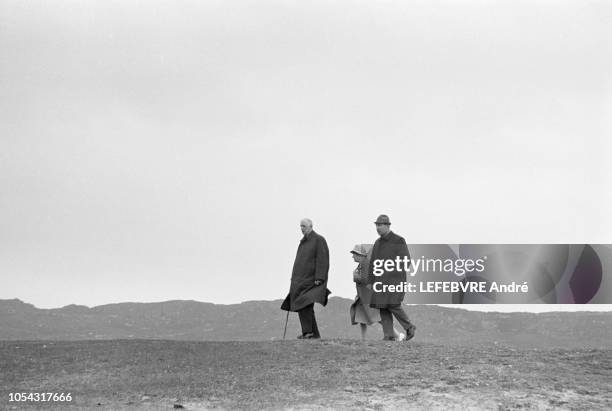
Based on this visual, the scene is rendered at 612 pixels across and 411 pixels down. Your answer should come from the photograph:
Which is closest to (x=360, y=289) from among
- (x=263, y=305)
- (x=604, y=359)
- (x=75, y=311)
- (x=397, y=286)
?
(x=397, y=286)

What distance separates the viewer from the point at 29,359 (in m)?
14.2

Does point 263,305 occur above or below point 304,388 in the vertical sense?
above

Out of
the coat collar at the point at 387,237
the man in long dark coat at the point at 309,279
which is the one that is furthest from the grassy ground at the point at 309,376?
the coat collar at the point at 387,237

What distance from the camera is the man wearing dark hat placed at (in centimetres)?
1602

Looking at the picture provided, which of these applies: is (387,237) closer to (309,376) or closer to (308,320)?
(308,320)

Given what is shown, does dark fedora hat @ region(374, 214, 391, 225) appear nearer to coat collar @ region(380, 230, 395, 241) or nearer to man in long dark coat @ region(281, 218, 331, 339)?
coat collar @ region(380, 230, 395, 241)

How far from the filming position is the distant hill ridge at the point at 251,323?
29719 millimetres

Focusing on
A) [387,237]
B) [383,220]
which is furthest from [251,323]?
[383,220]

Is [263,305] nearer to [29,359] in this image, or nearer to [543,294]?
[543,294]

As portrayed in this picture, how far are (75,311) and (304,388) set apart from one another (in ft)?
86.6

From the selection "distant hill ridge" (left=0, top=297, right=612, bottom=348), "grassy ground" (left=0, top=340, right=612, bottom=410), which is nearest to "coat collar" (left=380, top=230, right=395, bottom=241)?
"grassy ground" (left=0, top=340, right=612, bottom=410)

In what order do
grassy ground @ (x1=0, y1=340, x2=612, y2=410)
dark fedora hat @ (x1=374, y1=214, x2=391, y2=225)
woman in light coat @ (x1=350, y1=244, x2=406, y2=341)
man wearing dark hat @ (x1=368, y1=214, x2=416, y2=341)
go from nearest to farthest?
grassy ground @ (x1=0, y1=340, x2=612, y2=410), man wearing dark hat @ (x1=368, y1=214, x2=416, y2=341), dark fedora hat @ (x1=374, y1=214, x2=391, y2=225), woman in light coat @ (x1=350, y1=244, x2=406, y2=341)

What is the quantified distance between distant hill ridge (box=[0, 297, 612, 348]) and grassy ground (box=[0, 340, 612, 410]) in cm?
1466

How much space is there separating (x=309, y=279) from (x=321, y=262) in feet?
1.43
